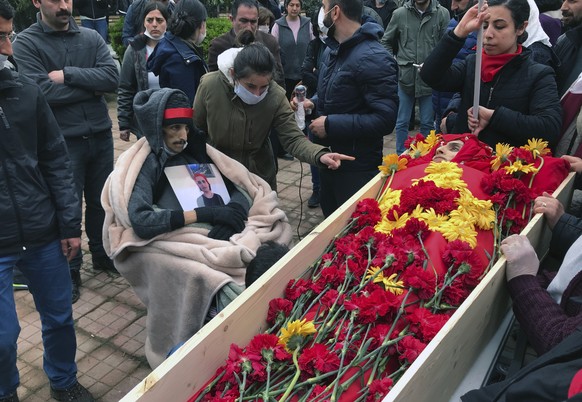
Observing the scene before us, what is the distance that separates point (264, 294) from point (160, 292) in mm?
897

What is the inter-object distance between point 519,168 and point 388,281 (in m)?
1.13

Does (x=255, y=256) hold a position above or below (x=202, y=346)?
below

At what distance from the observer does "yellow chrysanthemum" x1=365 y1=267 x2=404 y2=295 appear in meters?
2.31

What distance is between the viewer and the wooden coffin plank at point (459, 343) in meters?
1.81

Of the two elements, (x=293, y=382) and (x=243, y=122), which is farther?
(x=243, y=122)

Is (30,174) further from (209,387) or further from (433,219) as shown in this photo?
(433,219)

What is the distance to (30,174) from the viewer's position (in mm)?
2742

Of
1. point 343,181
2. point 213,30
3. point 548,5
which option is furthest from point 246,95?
point 213,30

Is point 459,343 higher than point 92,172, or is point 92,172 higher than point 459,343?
point 459,343

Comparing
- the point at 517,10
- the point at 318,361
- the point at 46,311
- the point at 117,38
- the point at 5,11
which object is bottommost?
the point at 117,38

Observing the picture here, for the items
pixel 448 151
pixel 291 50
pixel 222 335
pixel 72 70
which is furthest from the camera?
pixel 291 50

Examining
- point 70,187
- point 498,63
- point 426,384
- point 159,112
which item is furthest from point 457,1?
point 426,384

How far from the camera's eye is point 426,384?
1908mm

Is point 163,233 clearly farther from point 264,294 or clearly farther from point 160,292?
point 264,294
